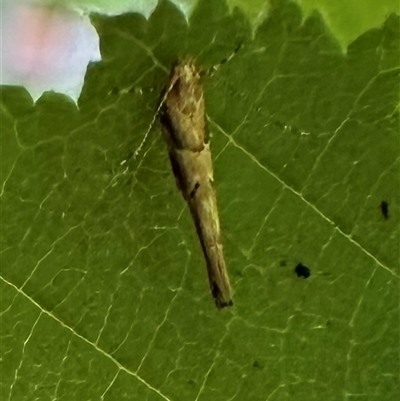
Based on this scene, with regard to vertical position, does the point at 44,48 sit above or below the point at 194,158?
above

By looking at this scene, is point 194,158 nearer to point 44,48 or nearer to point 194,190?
point 194,190

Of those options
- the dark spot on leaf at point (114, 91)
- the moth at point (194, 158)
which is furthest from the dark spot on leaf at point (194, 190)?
the dark spot on leaf at point (114, 91)

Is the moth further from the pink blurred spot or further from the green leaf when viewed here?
the pink blurred spot

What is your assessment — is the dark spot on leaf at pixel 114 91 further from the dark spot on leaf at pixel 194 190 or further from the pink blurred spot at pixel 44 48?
the dark spot on leaf at pixel 194 190

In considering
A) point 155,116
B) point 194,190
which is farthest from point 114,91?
point 194,190

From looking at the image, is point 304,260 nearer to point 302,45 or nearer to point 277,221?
point 277,221

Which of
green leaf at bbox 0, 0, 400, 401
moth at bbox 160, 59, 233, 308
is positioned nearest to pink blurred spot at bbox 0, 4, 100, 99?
green leaf at bbox 0, 0, 400, 401
